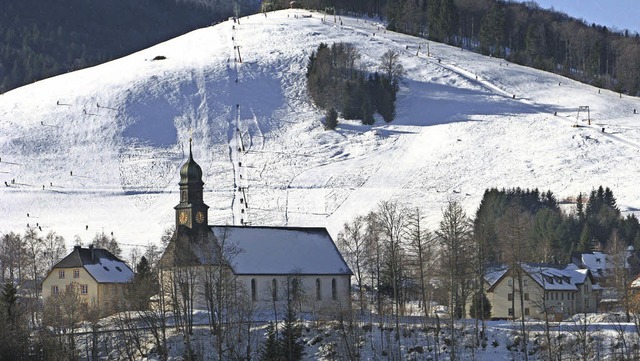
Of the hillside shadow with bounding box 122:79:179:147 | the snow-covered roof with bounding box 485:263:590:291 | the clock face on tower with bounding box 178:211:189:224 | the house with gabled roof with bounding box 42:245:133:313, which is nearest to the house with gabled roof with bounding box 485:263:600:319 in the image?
the snow-covered roof with bounding box 485:263:590:291

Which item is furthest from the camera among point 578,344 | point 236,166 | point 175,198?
point 236,166

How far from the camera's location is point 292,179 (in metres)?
137

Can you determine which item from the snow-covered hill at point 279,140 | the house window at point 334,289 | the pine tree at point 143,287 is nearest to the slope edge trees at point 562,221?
the snow-covered hill at point 279,140

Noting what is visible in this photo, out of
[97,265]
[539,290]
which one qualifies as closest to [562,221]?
[539,290]

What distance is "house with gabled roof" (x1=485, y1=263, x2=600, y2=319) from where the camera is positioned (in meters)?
88.8

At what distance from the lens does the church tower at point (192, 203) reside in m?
82.8

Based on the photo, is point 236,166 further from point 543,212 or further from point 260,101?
point 543,212

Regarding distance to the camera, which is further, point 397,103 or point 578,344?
point 397,103

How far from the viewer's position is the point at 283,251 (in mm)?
86312

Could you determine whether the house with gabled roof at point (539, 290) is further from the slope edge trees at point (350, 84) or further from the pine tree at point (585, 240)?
the slope edge trees at point (350, 84)

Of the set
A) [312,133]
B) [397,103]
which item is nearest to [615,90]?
[397,103]

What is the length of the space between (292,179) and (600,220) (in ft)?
118

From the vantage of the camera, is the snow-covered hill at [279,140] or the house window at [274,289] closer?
the house window at [274,289]

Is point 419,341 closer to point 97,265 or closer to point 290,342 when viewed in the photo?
point 290,342
